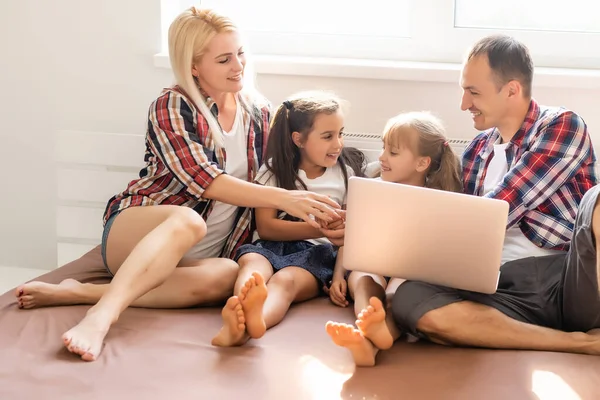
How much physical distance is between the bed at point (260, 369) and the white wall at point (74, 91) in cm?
87

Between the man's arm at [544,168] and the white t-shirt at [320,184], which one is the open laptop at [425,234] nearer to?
the man's arm at [544,168]

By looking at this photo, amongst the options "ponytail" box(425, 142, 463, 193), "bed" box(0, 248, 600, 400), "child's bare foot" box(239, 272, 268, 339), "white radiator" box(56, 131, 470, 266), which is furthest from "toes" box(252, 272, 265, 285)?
"white radiator" box(56, 131, 470, 266)

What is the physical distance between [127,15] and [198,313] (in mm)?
1075

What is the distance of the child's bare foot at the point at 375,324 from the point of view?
5.53ft

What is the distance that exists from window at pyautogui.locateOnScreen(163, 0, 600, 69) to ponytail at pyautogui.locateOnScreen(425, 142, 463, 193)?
53 cm

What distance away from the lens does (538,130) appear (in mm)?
1967

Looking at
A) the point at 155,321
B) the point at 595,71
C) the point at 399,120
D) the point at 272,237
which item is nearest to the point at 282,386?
the point at 155,321

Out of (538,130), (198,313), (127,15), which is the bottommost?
(198,313)

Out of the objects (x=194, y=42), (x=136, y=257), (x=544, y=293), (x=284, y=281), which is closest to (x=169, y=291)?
(x=136, y=257)

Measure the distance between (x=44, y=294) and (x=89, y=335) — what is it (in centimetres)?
29

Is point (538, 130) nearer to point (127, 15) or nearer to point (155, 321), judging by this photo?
point (155, 321)

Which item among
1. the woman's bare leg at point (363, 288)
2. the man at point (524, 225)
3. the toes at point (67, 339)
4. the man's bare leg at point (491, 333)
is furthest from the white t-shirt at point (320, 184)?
the toes at point (67, 339)

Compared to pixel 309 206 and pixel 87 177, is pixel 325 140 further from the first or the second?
pixel 87 177

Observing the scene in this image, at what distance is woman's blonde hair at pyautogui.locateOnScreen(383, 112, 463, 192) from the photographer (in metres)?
2.11
